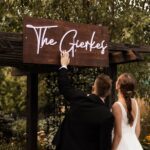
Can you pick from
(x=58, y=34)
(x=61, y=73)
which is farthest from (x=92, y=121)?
(x=58, y=34)

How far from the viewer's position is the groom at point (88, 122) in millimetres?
5227

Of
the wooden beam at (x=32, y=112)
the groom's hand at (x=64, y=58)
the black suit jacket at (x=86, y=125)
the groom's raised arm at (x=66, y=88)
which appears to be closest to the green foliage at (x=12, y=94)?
the wooden beam at (x=32, y=112)

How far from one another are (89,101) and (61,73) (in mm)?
417

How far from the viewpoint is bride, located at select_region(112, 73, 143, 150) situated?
540cm

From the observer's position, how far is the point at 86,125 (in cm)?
524

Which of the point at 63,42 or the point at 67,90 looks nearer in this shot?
the point at 67,90

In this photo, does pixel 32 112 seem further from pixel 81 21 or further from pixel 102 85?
pixel 102 85

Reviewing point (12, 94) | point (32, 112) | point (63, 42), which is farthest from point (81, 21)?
point (12, 94)

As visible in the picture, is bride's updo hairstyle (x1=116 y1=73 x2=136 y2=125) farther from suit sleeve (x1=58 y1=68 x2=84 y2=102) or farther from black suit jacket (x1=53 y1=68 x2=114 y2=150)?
suit sleeve (x1=58 y1=68 x2=84 y2=102)

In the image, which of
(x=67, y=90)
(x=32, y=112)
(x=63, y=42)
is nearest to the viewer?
(x=67, y=90)

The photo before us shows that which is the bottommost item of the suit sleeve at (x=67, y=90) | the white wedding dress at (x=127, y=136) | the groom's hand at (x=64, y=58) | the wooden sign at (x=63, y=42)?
the white wedding dress at (x=127, y=136)

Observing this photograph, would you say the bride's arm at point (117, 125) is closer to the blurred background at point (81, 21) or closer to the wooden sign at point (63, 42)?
the wooden sign at point (63, 42)

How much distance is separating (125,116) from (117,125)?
0.39ft

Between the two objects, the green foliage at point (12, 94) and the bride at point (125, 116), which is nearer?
the bride at point (125, 116)
